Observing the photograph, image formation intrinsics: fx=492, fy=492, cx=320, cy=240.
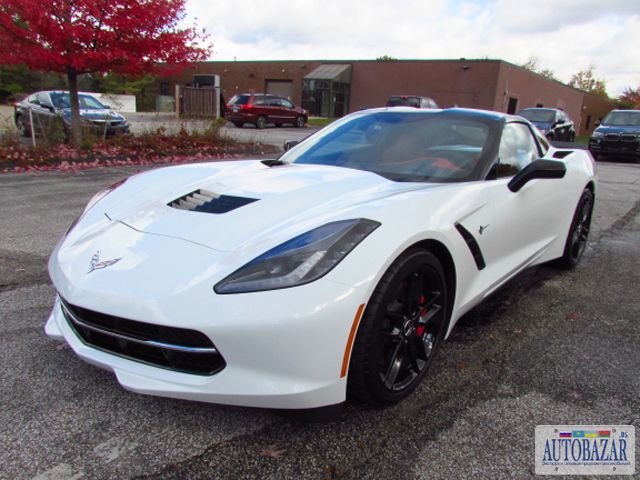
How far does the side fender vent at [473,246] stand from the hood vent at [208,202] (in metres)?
1.01

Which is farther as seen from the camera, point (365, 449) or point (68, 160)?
point (68, 160)

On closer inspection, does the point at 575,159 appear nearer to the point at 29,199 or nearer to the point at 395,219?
the point at 395,219

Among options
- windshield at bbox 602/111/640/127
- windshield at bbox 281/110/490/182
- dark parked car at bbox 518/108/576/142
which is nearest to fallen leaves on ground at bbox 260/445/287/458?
windshield at bbox 281/110/490/182

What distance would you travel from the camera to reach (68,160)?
915 centimetres

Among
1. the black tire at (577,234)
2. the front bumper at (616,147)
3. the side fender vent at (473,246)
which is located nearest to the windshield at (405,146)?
the side fender vent at (473,246)

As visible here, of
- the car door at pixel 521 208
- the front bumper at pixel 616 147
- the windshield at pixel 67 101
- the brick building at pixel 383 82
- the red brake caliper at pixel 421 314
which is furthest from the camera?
the brick building at pixel 383 82

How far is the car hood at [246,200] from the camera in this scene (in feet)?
6.71

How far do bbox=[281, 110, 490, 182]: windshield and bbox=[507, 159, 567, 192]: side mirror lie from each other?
10.3 inches

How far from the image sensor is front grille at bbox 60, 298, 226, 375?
173 cm

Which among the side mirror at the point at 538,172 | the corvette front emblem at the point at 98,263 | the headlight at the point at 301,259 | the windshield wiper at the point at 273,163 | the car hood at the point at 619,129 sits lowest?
the corvette front emblem at the point at 98,263

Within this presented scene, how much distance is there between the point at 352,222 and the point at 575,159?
2995 millimetres

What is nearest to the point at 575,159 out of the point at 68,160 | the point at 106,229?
the point at 106,229

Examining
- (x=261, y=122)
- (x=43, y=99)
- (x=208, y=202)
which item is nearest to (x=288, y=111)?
(x=261, y=122)

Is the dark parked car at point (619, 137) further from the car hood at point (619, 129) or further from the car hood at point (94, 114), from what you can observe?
the car hood at point (94, 114)
